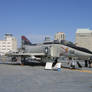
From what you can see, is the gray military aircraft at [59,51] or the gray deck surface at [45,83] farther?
the gray military aircraft at [59,51]

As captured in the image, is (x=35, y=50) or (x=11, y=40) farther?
(x=11, y=40)

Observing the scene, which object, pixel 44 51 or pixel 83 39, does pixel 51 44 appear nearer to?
pixel 44 51

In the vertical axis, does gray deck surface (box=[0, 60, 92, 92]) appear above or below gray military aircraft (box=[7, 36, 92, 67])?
below

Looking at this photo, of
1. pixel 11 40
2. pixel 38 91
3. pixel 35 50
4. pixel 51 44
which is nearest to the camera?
pixel 38 91

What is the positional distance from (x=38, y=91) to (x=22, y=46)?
2110cm

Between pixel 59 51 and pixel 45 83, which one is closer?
pixel 45 83

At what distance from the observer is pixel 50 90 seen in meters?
7.05

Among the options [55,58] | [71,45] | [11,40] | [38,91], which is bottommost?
[38,91]

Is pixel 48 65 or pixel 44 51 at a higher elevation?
pixel 44 51

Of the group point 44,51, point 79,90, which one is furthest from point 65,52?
point 79,90

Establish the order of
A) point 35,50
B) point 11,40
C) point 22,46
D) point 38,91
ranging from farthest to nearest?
point 11,40
point 22,46
point 35,50
point 38,91

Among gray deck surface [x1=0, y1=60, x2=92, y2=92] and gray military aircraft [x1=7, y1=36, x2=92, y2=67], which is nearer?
gray deck surface [x1=0, y1=60, x2=92, y2=92]

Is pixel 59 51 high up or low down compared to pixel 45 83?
up

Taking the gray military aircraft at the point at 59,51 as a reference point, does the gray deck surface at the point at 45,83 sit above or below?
below
